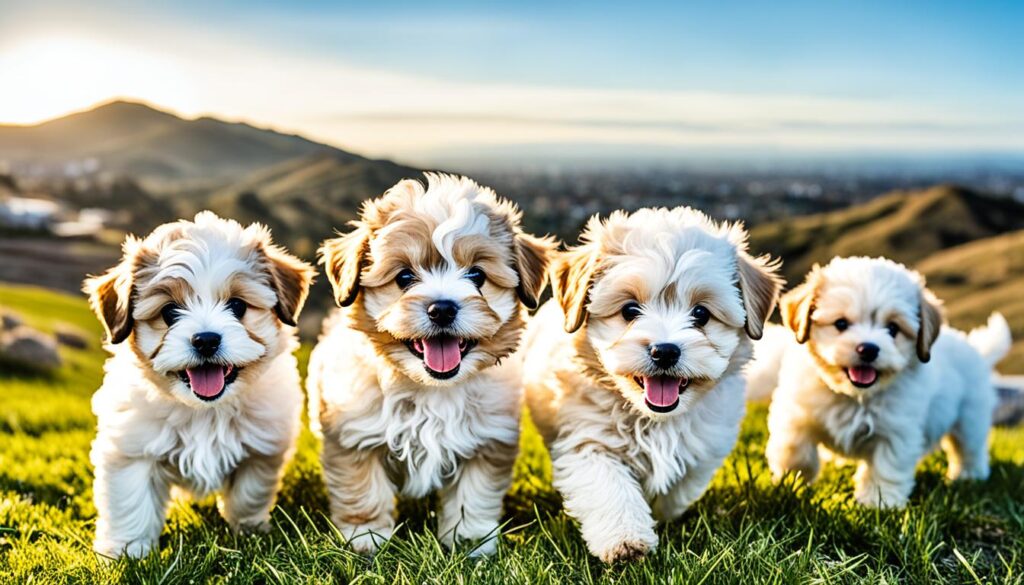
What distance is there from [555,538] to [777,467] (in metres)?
2.11

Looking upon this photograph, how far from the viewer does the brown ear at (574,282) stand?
4.70m

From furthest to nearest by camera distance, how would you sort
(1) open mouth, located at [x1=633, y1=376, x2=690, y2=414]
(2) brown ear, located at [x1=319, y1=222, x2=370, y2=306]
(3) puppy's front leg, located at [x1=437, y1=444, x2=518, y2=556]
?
(3) puppy's front leg, located at [x1=437, y1=444, x2=518, y2=556] < (2) brown ear, located at [x1=319, y1=222, x2=370, y2=306] < (1) open mouth, located at [x1=633, y1=376, x2=690, y2=414]

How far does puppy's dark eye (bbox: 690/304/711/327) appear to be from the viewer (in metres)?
4.61

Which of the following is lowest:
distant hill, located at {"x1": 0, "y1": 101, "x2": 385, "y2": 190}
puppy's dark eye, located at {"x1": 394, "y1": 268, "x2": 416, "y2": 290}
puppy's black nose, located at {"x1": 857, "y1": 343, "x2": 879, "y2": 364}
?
distant hill, located at {"x1": 0, "y1": 101, "x2": 385, "y2": 190}

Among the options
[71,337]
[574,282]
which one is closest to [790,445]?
[574,282]

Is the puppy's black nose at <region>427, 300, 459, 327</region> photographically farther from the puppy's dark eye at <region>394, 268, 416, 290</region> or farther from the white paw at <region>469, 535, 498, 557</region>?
the white paw at <region>469, 535, 498, 557</region>

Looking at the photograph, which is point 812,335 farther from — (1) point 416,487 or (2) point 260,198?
(2) point 260,198

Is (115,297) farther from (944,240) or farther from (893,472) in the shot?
(944,240)

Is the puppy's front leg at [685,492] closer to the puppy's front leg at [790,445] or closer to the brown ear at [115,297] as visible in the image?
the puppy's front leg at [790,445]

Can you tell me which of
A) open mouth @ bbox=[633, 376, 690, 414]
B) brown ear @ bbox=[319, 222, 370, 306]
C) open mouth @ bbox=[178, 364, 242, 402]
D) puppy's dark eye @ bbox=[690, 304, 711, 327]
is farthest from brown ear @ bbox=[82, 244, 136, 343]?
puppy's dark eye @ bbox=[690, 304, 711, 327]

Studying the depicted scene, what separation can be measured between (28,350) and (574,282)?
9571 millimetres

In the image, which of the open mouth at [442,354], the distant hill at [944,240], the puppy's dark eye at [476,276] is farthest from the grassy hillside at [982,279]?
the open mouth at [442,354]

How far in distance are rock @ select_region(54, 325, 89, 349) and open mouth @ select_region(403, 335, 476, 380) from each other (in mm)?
10599

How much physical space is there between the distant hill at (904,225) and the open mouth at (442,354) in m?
24.5
